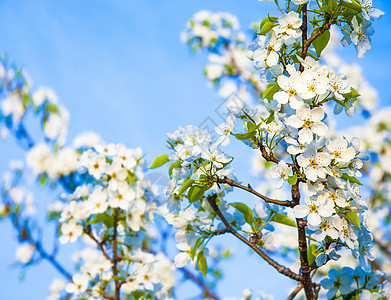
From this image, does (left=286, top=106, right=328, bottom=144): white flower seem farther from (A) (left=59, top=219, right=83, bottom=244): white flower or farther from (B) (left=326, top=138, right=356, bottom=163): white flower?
(A) (left=59, top=219, right=83, bottom=244): white flower

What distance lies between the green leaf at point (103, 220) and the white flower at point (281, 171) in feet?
3.40

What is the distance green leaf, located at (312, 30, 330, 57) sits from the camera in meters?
1.37

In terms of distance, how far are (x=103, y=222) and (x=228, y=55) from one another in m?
4.03

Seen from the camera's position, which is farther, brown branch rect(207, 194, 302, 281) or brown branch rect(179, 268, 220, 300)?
brown branch rect(179, 268, 220, 300)

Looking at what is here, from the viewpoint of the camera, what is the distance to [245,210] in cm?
159

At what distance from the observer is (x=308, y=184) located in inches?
48.3

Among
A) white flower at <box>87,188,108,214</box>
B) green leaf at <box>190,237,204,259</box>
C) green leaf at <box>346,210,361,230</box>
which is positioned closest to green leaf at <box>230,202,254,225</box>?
green leaf at <box>190,237,204,259</box>

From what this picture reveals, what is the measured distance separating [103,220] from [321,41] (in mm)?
1322

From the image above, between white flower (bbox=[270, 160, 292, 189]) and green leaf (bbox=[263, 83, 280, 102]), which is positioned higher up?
green leaf (bbox=[263, 83, 280, 102])

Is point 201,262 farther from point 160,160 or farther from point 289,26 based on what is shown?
point 289,26

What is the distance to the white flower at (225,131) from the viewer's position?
1.35m

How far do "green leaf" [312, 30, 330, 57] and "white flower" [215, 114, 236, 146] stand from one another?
1.29 ft

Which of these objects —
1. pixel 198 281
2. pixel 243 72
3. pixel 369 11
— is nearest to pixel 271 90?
pixel 369 11

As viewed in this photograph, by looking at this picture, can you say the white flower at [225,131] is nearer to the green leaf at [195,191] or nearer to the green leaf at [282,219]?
the green leaf at [195,191]
